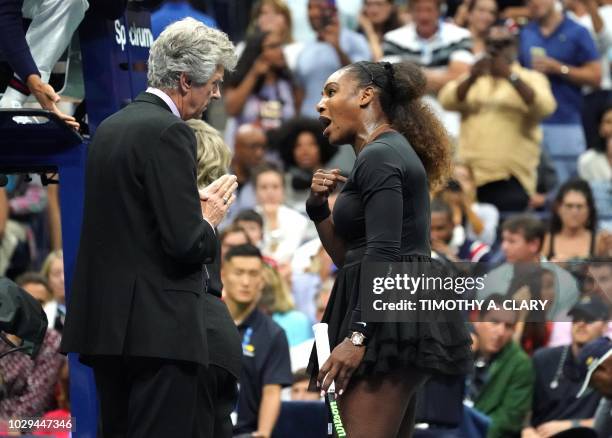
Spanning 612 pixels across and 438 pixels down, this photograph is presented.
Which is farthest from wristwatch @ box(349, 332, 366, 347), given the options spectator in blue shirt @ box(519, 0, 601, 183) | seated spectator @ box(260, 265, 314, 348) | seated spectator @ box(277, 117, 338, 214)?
spectator in blue shirt @ box(519, 0, 601, 183)

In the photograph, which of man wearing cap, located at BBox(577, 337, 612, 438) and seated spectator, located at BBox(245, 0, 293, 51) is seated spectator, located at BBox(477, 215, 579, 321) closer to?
man wearing cap, located at BBox(577, 337, 612, 438)

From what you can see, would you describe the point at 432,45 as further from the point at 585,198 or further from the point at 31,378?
the point at 31,378

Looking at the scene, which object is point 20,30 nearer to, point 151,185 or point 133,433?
point 151,185

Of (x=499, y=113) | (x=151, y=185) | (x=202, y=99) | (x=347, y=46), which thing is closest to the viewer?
(x=151, y=185)

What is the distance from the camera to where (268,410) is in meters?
7.52

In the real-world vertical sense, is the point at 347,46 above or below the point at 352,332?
below

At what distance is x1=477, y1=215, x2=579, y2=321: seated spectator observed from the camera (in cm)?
761

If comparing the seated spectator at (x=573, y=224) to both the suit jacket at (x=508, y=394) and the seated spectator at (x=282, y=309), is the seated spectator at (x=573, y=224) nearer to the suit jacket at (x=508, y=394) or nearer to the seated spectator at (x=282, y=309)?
the suit jacket at (x=508, y=394)

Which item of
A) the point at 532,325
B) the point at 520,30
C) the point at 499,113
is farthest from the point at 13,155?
the point at 520,30

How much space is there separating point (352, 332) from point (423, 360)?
0.27 meters

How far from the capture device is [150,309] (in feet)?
14.6

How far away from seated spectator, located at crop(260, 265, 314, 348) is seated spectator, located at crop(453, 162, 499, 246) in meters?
1.87

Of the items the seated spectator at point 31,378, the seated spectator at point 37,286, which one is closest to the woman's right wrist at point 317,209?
the seated spectator at point 31,378

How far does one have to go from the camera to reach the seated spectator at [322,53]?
1116 cm
